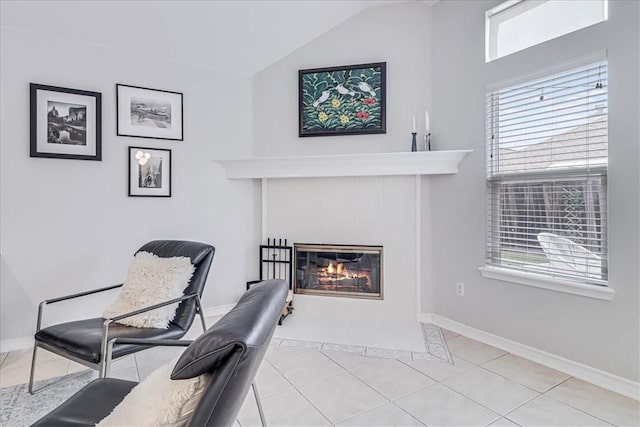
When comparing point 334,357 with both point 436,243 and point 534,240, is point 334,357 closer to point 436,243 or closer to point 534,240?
point 436,243

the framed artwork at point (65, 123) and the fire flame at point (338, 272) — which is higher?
the framed artwork at point (65, 123)

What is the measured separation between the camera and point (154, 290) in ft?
7.38

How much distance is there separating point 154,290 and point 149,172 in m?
1.41

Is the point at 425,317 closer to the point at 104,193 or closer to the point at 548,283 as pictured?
the point at 548,283

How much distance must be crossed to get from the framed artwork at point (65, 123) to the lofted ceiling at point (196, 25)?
0.46 meters

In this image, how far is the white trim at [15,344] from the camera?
271cm

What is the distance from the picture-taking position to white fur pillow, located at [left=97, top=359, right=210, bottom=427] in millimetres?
867

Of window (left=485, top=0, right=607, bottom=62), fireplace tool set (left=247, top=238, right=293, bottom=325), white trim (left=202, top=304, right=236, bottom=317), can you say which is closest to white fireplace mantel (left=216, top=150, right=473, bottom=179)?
fireplace tool set (left=247, top=238, right=293, bottom=325)

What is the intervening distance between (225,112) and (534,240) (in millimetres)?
2982

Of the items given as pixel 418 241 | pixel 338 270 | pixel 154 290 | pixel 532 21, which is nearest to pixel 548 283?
pixel 418 241

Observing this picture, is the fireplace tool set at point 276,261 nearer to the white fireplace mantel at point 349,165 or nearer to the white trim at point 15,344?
the white fireplace mantel at point 349,165

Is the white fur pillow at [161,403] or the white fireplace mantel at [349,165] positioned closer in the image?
the white fur pillow at [161,403]

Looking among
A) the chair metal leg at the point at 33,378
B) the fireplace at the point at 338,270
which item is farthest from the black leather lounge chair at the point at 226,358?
the fireplace at the point at 338,270

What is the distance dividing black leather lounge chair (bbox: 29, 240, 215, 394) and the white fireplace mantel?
1.21m
